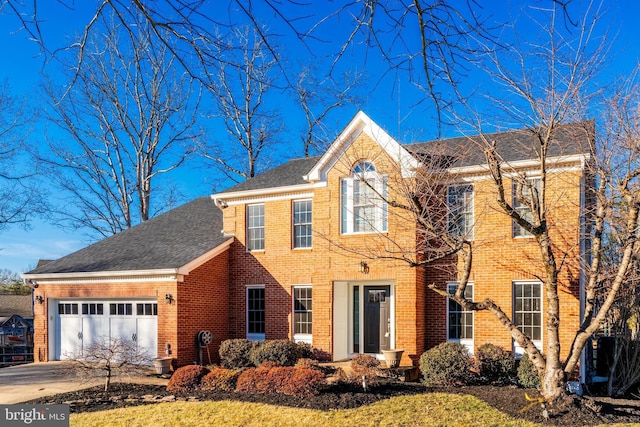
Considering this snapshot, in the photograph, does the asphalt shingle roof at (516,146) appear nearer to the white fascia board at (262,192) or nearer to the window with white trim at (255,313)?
the white fascia board at (262,192)

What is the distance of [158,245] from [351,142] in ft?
27.1

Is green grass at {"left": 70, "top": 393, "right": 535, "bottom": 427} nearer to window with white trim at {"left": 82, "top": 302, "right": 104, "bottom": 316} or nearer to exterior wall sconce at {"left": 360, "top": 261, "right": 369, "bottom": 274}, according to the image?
exterior wall sconce at {"left": 360, "top": 261, "right": 369, "bottom": 274}

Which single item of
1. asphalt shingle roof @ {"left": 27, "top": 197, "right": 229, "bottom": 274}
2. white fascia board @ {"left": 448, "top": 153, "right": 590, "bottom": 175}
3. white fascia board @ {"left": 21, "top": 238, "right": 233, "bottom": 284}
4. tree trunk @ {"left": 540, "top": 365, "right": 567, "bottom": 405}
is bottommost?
tree trunk @ {"left": 540, "top": 365, "right": 567, "bottom": 405}

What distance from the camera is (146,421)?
1109 cm

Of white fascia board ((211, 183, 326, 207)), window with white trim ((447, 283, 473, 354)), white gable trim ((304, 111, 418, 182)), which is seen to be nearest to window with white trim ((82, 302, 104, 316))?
white fascia board ((211, 183, 326, 207))

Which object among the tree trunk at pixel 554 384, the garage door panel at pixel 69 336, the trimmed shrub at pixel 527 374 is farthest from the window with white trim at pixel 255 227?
the tree trunk at pixel 554 384

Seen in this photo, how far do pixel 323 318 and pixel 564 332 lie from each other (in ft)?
22.4

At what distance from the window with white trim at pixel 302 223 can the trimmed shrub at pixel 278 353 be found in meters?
3.38

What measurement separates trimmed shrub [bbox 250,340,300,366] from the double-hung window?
59.9 inches

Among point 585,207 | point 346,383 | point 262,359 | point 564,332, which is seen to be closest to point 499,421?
point 346,383

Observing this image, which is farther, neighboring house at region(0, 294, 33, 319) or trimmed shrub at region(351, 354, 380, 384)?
neighboring house at region(0, 294, 33, 319)

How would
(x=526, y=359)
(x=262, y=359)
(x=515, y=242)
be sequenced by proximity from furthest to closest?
(x=262, y=359)
(x=515, y=242)
(x=526, y=359)

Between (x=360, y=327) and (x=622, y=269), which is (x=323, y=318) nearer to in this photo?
(x=360, y=327)

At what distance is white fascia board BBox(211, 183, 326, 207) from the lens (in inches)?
742
